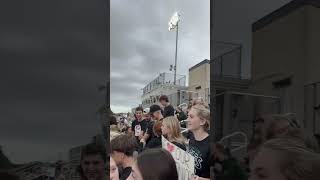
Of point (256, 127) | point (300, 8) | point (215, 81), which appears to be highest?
point (300, 8)

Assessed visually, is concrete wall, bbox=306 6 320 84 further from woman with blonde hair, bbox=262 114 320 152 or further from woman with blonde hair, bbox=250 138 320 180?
woman with blonde hair, bbox=250 138 320 180

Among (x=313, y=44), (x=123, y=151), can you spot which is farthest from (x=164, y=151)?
(x=123, y=151)

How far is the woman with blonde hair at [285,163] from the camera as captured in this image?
36.4 inches

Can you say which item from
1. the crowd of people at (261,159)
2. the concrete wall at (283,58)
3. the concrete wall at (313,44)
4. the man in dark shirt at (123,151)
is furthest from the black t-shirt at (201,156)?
the concrete wall at (313,44)

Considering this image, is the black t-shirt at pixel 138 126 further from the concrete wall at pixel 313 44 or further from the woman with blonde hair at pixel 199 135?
the concrete wall at pixel 313 44

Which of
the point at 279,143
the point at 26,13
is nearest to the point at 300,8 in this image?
the point at 279,143

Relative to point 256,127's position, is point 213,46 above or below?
above

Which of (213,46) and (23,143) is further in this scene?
(213,46)

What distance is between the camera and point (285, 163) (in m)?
0.97

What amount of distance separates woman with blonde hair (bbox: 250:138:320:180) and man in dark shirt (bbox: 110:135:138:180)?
1.59 meters

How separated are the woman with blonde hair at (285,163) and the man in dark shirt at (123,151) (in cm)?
→ 159

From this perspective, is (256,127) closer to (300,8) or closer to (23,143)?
(300,8)

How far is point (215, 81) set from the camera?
1365mm

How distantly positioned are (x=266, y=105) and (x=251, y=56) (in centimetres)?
16
